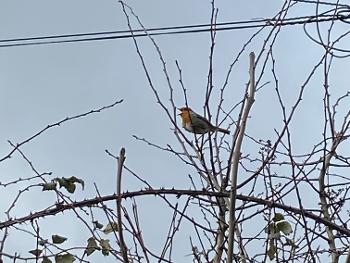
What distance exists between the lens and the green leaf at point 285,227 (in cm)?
194

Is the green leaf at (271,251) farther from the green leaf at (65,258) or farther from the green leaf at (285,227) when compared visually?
the green leaf at (65,258)

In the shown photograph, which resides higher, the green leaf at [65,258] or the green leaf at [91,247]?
the green leaf at [91,247]

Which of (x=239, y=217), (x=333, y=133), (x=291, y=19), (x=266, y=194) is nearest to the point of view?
(x=239, y=217)

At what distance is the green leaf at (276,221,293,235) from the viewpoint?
6.35 feet

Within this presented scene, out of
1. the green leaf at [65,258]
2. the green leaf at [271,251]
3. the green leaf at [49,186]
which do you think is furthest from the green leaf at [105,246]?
the green leaf at [271,251]

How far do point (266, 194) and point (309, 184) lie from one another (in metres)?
0.27

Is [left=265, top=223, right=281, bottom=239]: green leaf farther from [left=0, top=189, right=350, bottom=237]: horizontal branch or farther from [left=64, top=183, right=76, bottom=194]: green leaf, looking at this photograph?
[left=64, top=183, right=76, bottom=194]: green leaf

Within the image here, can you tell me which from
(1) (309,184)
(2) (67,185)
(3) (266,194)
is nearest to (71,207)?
(2) (67,185)

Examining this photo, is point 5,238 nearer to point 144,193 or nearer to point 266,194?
point 144,193

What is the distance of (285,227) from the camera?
6.38 ft

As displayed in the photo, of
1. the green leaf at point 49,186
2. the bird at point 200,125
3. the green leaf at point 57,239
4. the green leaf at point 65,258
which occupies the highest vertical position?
the bird at point 200,125

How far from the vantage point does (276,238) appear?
1.96 m

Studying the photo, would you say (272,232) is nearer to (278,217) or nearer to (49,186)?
(278,217)

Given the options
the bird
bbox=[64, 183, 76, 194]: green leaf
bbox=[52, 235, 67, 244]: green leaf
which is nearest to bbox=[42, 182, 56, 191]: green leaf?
bbox=[64, 183, 76, 194]: green leaf
